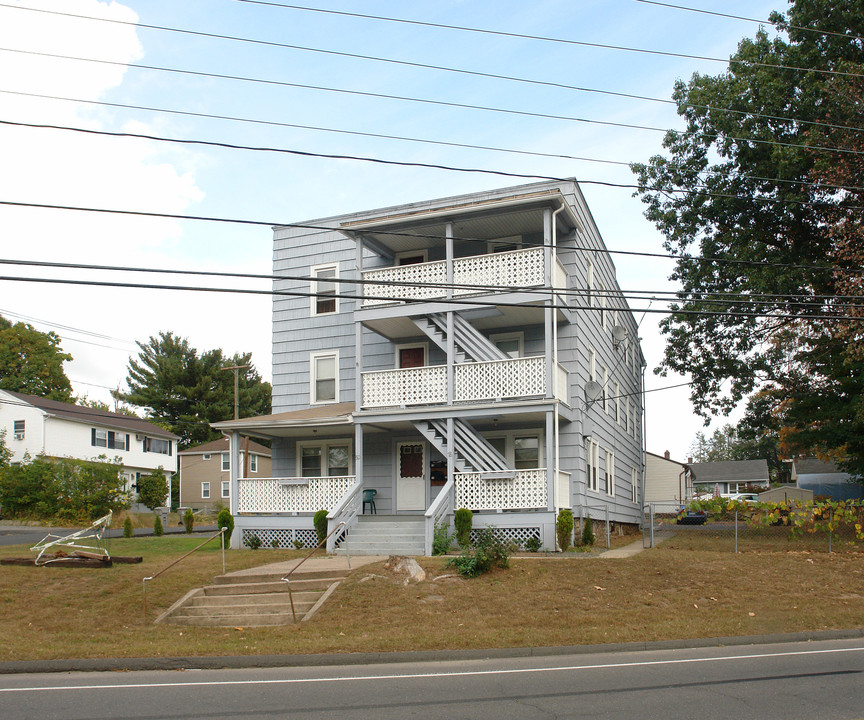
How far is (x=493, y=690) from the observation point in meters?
8.52

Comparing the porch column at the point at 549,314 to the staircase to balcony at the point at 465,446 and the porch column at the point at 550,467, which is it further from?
the staircase to balcony at the point at 465,446

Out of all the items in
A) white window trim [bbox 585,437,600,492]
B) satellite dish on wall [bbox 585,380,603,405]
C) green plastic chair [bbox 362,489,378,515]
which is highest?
satellite dish on wall [bbox 585,380,603,405]

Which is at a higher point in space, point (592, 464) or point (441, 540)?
point (592, 464)

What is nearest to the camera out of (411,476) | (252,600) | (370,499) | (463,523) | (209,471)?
(252,600)

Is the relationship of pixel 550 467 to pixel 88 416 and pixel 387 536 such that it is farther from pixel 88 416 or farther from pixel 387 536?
pixel 88 416

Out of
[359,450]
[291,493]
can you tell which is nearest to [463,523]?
[359,450]

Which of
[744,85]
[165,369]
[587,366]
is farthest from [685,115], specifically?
[165,369]

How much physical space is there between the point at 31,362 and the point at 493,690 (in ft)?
203

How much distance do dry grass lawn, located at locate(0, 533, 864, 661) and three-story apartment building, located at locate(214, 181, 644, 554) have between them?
3785mm

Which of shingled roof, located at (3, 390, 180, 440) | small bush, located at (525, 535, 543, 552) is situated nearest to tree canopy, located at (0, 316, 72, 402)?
shingled roof, located at (3, 390, 180, 440)

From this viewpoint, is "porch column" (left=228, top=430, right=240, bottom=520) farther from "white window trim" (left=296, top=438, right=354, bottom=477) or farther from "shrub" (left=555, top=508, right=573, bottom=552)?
"shrub" (left=555, top=508, right=573, bottom=552)

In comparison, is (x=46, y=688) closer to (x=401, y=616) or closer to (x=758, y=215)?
(x=401, y=616)

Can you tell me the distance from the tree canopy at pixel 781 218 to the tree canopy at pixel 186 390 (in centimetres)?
4012

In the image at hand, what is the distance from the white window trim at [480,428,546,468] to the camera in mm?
21547
